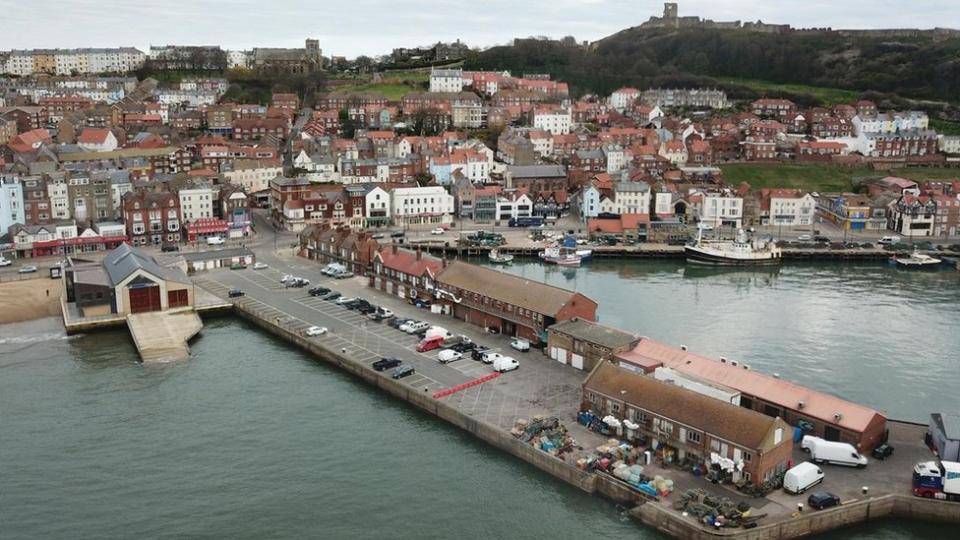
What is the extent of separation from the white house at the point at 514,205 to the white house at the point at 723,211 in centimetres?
839

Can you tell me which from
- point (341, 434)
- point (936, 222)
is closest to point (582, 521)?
point (341, 434)

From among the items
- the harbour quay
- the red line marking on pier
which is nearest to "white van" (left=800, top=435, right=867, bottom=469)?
the harbour quay

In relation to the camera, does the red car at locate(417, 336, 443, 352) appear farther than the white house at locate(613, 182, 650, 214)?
No

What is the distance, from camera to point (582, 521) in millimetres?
13742

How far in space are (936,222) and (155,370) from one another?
34735mm

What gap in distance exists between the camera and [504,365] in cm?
1927

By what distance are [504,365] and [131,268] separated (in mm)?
12795

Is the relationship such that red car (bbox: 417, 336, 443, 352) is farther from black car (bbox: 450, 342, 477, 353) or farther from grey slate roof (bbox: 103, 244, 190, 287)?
grey slate roof (bbox: 103, 244, 190, 287)

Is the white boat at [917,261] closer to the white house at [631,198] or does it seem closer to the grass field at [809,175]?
the white house at [631,198]

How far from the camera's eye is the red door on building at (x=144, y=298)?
2484cm

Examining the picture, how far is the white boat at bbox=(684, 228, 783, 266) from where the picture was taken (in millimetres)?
34375

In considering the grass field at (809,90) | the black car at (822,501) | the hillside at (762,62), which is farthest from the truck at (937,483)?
the hillside at (762,62)

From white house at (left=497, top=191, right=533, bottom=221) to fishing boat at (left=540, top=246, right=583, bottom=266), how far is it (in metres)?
6.25

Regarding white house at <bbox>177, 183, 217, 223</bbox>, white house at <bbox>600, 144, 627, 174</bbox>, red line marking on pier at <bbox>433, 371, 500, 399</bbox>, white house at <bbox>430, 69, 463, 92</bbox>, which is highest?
white house at <bbox>430, 69, 463, 92</bbox>
